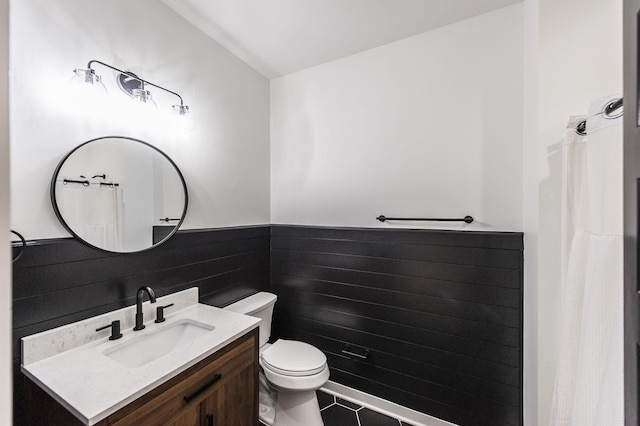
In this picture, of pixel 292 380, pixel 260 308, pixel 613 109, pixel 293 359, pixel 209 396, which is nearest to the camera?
pixel 613 109

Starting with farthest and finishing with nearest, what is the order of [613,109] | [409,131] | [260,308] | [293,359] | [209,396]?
[260,308], [409,131], [293,359], [209,396], [613,109]

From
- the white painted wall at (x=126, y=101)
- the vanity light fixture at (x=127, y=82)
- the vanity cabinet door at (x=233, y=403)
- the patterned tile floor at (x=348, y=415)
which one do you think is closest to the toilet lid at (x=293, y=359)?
the vanity cabinet door at (x=233, y=403)

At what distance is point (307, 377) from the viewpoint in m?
→ 1.59

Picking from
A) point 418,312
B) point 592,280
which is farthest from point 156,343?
point 592,280

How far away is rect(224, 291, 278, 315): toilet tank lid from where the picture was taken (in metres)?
1.82

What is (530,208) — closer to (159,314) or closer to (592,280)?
(592,280)

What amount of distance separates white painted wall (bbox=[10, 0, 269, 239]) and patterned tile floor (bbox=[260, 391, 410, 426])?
143cm

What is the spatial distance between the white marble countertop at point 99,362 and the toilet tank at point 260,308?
16.2 inches

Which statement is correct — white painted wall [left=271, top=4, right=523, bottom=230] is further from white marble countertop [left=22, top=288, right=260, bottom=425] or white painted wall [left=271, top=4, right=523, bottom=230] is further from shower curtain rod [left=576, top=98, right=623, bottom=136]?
white marble countertop [left=22, top=288, right=260, bottom=425]

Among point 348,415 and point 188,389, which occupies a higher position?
point 188,389

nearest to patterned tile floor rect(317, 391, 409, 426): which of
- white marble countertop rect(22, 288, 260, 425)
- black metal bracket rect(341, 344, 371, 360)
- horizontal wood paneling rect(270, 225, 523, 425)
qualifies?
horizontal wood paneling rect(270, 225, 523, 425)

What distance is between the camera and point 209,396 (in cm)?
115

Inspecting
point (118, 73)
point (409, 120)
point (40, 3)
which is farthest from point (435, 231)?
point (40, 3)

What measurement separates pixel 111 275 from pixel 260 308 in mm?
925
